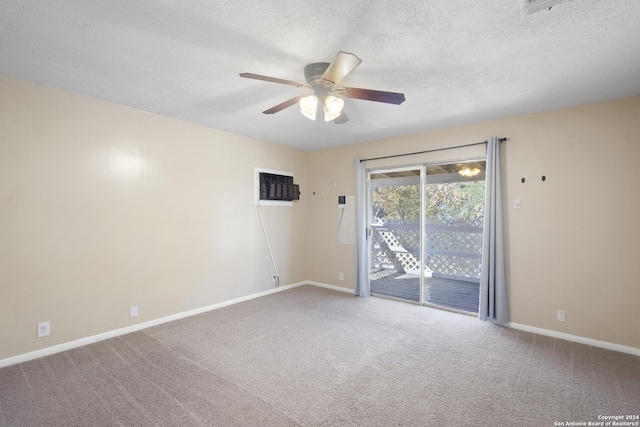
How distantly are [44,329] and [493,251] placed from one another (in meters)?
4.70

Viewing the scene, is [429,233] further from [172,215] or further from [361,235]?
[172,215]

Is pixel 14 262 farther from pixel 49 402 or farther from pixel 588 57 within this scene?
pixel 588 57

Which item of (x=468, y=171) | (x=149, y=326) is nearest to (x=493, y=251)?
(x=468, y=171)

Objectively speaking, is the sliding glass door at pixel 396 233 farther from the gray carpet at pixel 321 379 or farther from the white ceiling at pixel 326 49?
the white ceiling at pixel 326 49

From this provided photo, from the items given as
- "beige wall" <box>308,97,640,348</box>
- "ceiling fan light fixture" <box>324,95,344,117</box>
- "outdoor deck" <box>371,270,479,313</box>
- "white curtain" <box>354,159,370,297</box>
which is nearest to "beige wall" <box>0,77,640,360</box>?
"beige wall" <box>308,97,640,348</box>

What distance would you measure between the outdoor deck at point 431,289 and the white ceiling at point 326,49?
255 cm

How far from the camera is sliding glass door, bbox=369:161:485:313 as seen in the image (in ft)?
13.2

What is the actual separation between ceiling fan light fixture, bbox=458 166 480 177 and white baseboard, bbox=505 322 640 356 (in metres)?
1.90

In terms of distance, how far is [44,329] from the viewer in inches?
107

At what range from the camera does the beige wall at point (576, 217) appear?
2893 mm

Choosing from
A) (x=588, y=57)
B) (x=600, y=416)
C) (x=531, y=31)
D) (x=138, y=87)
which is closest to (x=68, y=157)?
(x=138, y=87)

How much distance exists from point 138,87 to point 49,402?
2589 mm

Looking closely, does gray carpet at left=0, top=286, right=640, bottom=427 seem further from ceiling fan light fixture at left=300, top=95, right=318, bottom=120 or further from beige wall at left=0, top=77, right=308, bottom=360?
ceiling fan light fixture at left=300, top=95, right=318, bottom=120

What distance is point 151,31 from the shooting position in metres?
1.92
